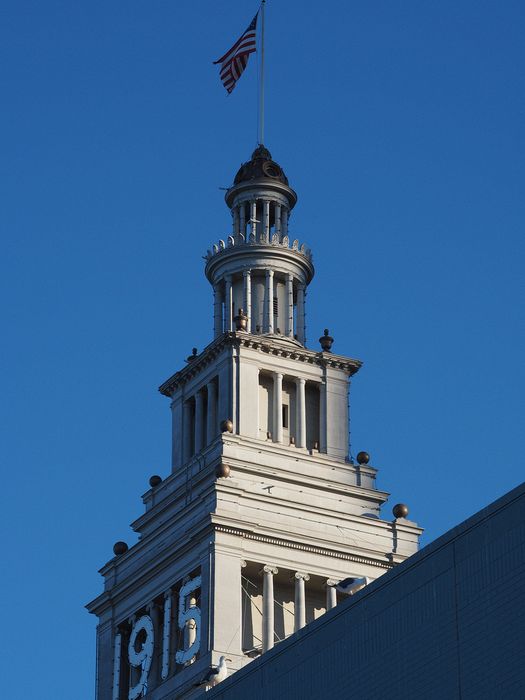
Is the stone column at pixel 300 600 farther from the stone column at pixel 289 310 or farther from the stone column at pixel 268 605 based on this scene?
the stone column at pixel 289 310

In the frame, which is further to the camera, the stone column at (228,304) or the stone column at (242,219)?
the stone column at (242,219)

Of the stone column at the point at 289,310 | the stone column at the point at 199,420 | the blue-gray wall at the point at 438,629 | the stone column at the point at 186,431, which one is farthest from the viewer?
the stone column at the point at 289,310

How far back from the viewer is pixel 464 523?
55.4 meters

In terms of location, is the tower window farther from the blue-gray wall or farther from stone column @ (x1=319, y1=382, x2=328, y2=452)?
the blue-gray wall

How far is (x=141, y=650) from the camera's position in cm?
9894

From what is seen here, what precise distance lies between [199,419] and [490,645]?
51.0 meters

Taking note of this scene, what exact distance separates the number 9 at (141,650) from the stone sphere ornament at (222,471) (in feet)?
24.5

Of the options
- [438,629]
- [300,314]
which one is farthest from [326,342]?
[438,629]

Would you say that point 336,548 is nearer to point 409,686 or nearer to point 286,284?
point 286,284

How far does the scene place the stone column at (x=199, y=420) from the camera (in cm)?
10281

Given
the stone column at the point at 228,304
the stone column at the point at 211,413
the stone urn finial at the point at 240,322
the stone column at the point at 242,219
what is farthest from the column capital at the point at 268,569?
the stone column at the point at 242,219

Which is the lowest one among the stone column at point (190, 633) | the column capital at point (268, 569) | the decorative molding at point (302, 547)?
the stone column at point (190, 633)

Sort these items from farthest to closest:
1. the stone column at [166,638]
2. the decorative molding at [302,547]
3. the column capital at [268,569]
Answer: the stone column at [166,638] → the column capital at [268,569] → the decorative molding at [302,547]

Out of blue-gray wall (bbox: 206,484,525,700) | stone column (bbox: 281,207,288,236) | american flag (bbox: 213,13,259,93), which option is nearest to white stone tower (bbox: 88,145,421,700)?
stone column (bbox: 281,207,288,236)
